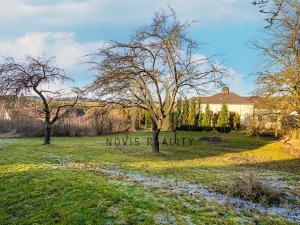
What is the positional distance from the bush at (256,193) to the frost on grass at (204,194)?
220mm

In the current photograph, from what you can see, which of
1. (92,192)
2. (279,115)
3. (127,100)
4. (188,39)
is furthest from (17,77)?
(279,115)

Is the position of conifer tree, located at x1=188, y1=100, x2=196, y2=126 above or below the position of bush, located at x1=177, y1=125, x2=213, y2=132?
above

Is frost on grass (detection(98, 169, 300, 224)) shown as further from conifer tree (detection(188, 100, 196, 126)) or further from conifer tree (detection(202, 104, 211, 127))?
conifer tree (detection(202, 104, 211, 127))

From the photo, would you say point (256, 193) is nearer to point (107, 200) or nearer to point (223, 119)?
point (107, 200)

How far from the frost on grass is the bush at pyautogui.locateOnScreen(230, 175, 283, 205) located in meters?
0.22

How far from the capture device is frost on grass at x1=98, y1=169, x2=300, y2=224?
6.59 m

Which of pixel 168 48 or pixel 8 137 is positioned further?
pixel 8 137

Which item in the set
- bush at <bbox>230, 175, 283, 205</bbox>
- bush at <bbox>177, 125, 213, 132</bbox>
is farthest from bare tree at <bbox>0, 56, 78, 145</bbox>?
bush at <bbox>177, 125, 213, 132</bbox>

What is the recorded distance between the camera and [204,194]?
759cm

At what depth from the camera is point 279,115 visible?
1852 centimetres

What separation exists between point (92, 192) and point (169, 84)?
401 inches

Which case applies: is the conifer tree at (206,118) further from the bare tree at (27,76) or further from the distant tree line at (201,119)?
the bare tree at (27,76)

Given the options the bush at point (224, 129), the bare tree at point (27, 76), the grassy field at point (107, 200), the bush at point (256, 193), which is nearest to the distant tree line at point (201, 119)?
the bush at point (224, 129)

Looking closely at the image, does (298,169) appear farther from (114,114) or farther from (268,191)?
(114,114)
